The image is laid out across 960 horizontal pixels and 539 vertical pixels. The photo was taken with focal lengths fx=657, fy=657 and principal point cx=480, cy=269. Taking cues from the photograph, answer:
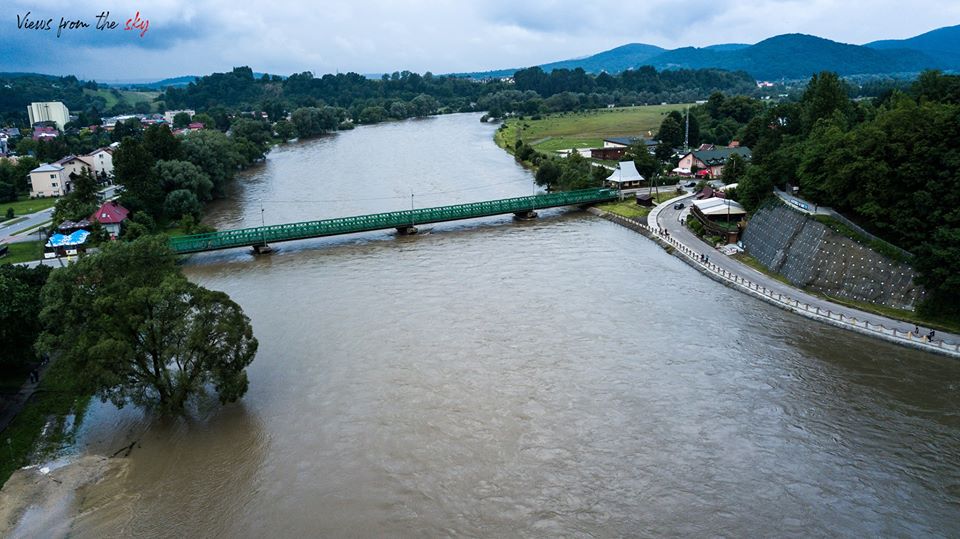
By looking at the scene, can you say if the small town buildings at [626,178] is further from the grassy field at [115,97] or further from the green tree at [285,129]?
the grassy field at [115,97]

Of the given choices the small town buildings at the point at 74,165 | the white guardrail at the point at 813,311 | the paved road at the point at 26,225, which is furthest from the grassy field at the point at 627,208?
the small town buildings at the point at 74,165

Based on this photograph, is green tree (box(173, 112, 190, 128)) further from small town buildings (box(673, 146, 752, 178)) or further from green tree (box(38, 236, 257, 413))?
green tree (box(38, 236, 257, 413))

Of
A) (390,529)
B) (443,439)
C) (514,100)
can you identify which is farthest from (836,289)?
(514,100)

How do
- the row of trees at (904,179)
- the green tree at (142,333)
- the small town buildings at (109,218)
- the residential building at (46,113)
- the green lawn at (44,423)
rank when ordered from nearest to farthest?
the green lawn at (44,423), the green tree at (142,333), the row of trees at (904,179), the small town buildings at (109,218), the residential building at (46,113)

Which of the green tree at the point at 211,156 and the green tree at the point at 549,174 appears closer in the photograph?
the green tree at the point at 211,156

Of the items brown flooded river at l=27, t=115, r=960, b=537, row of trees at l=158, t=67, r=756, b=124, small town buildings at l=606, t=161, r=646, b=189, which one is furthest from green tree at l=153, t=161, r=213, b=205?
row of trees at l=158, t=67, r=756, b=124

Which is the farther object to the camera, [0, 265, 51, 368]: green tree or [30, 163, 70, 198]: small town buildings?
[30, 163, 70, 198]: small town buildings

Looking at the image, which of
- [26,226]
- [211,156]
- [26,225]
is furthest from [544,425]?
[211,156]
